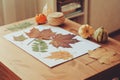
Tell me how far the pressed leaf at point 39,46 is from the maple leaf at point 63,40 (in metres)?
0.06

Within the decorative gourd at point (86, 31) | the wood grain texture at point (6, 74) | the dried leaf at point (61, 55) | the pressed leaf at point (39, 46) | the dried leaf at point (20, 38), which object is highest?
the decorative gourd at point (86, 31)

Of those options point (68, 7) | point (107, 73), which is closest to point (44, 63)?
point (107, 73)

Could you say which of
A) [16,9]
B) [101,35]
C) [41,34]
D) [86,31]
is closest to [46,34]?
[41,34]

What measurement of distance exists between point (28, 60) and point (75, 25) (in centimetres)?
54

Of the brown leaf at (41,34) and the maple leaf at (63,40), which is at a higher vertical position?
the brown leaf at (41,34)

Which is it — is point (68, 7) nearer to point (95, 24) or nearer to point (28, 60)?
point (95, 24)

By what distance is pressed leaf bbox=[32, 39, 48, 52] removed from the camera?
1707 mm

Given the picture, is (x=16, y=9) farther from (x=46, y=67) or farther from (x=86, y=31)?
(x=46, y=67)

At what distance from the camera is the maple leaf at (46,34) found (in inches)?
72.6

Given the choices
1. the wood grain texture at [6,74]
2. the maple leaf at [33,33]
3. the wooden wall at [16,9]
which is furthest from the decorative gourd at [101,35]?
the wooden wall at [16,9]

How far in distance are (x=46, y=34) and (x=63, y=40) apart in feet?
0.45

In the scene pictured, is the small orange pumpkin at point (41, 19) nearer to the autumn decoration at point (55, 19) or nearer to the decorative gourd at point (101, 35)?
the autumn decoration at point (55, 19)

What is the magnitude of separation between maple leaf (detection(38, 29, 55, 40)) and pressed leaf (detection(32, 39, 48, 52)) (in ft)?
0.19

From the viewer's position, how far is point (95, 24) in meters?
3.15
